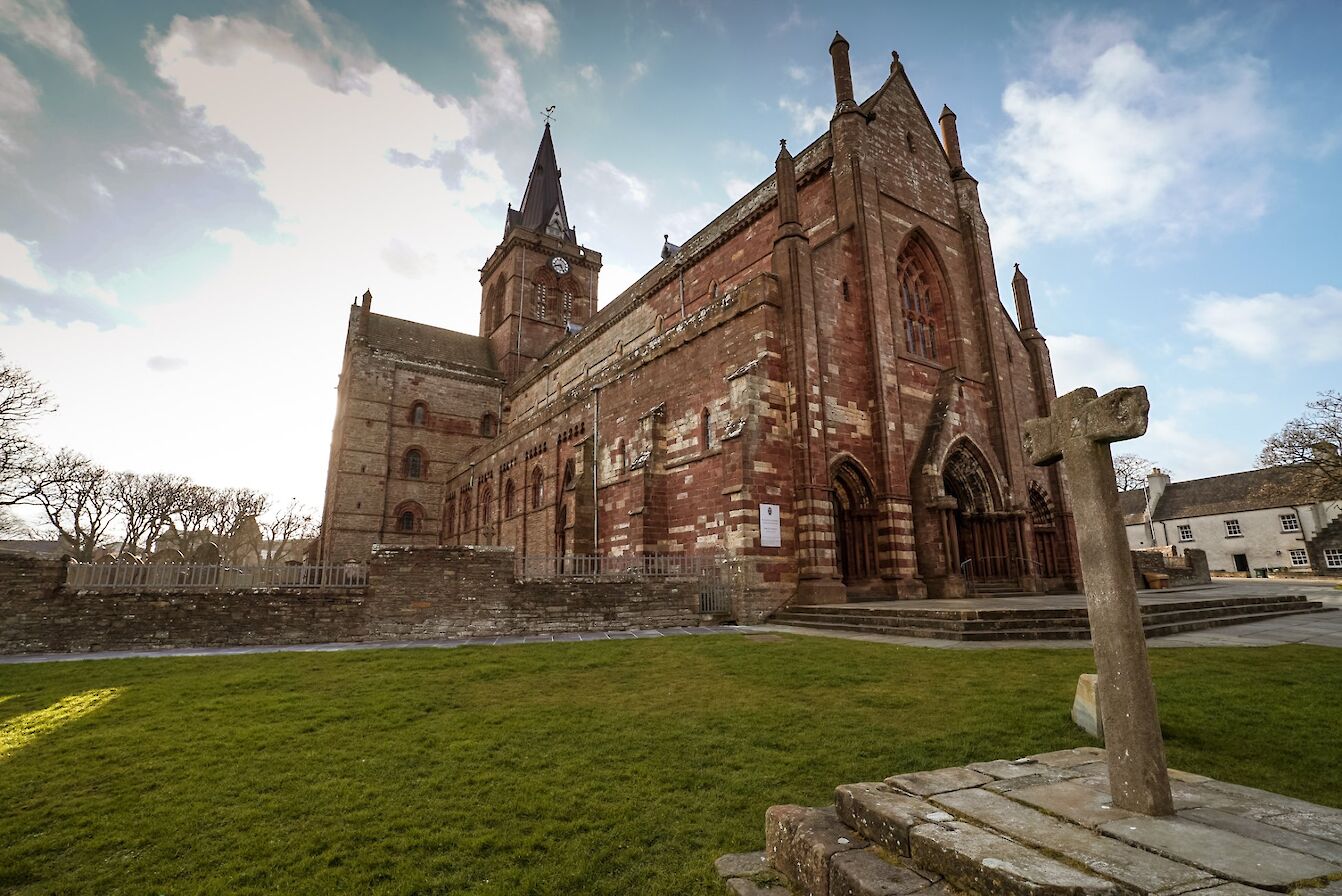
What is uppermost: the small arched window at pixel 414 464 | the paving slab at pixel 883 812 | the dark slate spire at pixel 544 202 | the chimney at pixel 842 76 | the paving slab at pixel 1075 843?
the dark slate spire at pixel 544 202

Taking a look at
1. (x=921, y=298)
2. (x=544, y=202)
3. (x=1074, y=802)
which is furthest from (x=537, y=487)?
(x=544, y=202)

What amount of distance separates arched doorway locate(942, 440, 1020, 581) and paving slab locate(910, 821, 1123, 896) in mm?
17775

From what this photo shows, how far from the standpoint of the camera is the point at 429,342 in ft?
148

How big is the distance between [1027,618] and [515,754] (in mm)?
9760

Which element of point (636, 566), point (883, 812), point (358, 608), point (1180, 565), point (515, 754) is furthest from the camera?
point (1180, 565)

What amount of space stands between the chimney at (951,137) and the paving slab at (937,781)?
25752mm

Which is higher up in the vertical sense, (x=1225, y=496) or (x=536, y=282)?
(x=536, y=282)

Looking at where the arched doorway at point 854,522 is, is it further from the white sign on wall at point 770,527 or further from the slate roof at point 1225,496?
the slate roof at point 1225,496

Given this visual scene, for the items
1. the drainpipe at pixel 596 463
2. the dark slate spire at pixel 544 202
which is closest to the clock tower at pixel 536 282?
the dark slate spire at pixel 544 202

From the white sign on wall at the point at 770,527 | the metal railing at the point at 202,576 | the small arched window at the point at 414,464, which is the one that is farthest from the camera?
the small arched window at the point at 414,464

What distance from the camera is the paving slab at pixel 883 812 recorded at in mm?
2773

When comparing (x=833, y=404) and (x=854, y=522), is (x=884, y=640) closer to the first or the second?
(x=854, y=522)

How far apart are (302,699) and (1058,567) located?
2203cm

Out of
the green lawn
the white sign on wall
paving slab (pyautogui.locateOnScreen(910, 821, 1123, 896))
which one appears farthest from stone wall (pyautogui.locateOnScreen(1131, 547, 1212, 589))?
paving slab (pyautogui.locateOnScreen(910, 821, 1123, 896))
